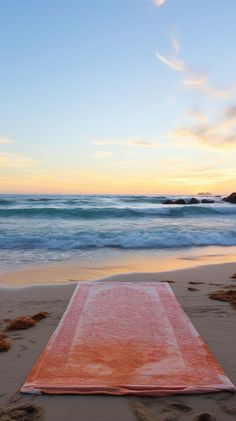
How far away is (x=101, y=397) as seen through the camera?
7.70 feet

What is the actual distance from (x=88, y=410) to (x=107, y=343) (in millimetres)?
953

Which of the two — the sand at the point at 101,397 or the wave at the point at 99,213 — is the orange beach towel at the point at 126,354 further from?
the wave at the point at 99,213

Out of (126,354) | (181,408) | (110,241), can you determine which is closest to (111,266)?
(110,241)

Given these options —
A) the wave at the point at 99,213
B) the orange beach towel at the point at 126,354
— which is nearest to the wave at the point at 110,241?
the orange beach towel at the point at 126,354

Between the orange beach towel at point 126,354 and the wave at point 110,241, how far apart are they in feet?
19.0

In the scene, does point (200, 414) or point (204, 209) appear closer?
point (200, 414)

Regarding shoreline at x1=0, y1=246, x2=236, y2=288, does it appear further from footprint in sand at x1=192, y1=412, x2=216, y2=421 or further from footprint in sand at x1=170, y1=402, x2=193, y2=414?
footprint in sand at x1=192, y1=412, x2=216, y2=421

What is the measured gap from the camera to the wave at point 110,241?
33.2ft

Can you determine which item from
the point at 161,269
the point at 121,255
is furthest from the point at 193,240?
the point at 161,269

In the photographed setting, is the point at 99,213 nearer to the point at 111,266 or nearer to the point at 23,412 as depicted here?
the point at 111,266

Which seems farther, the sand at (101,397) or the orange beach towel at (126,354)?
the orange beach towel at (126,354)

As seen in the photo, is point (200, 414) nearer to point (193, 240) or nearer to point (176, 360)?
point (176, 360)

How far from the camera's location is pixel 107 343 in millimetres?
3158

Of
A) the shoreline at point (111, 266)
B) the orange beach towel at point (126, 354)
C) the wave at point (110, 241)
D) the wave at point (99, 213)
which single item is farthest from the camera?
the wave at point (99, 213)
